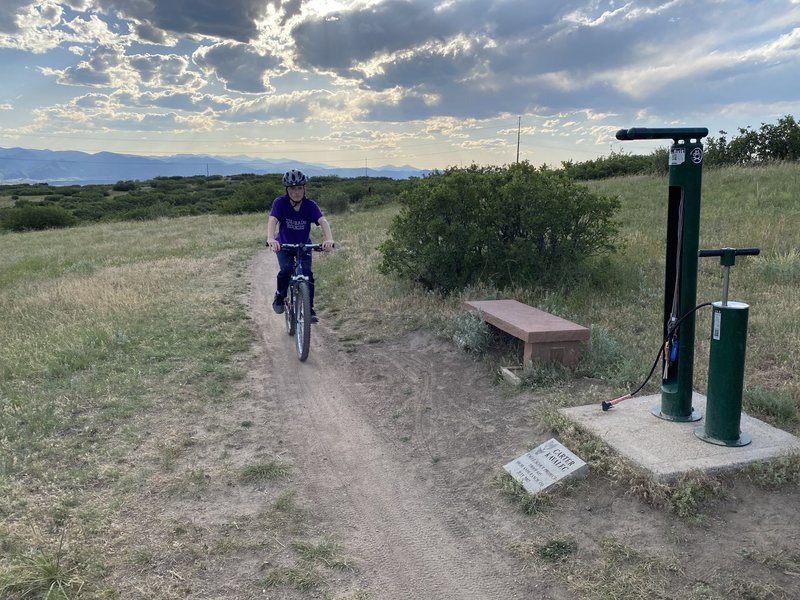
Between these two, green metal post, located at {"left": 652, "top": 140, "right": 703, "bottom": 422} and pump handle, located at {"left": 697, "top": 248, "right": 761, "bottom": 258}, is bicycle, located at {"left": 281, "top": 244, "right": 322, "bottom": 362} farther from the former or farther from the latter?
pump handle, located at {"left": 697, "top": 248, "right": 761, "bottom": 258}

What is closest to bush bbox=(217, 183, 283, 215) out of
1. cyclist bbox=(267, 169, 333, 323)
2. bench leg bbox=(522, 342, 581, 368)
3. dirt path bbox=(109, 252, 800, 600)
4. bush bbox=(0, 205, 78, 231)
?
bush bbox=(0, 205, 78, 231)

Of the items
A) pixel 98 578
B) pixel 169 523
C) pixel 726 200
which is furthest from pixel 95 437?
pixel 726 200

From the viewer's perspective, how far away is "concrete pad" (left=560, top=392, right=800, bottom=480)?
3461mm

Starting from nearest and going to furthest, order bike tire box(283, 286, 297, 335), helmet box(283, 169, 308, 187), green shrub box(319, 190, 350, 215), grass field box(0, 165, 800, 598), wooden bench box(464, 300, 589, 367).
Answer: grass field box(0, 165, 800, 598), wooden bench box(464, 300, 589, 367), helmet box(283, 169, 308, 187), bike tire box(283, 286, 297, 335), green shrub box(319, 190, 350, 215)

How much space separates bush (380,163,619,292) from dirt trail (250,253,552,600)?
1.70 meters

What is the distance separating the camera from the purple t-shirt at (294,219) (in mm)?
6930

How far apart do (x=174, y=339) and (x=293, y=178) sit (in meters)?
2.38

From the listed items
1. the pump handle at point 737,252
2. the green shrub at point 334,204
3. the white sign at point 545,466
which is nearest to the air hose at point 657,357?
the pump handle at point 737,252

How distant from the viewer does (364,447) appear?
14.8 ft

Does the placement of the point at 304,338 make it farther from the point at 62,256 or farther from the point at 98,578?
the point at 62,256

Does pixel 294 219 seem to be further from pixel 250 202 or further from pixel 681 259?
pixel 250 202

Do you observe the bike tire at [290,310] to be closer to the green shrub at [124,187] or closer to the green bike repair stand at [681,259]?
the green bike repair stand at [681,259]

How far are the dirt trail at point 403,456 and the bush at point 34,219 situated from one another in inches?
1722

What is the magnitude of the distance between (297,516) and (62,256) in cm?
1793
